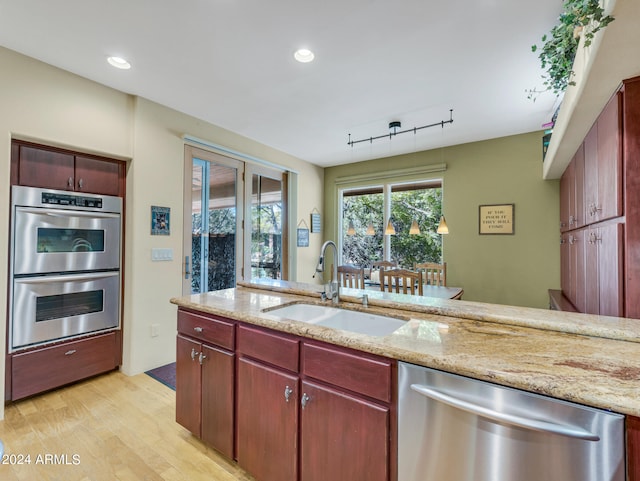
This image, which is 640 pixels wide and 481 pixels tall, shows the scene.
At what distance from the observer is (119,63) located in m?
2.37

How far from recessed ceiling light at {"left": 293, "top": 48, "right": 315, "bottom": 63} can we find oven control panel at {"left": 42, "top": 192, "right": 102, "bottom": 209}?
2.17 meters

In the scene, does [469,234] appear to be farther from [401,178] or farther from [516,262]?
[401,178]

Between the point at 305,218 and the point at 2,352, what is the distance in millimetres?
3809

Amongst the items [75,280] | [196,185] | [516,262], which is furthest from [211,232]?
[516,262]

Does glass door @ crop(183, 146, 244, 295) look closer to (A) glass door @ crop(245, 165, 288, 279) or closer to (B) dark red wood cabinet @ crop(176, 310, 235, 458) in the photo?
(A) glass door @ crop(245, 165, 288, 279)

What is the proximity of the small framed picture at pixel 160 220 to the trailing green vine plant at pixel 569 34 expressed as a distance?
3.25 metres

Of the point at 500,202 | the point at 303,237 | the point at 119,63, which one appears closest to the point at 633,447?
the point at 119,63

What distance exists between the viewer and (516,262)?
3848mm

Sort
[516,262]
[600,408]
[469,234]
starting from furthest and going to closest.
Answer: [469,234], [516,262], [600,408]

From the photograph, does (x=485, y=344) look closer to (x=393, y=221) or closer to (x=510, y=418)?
(x=510, y=418)

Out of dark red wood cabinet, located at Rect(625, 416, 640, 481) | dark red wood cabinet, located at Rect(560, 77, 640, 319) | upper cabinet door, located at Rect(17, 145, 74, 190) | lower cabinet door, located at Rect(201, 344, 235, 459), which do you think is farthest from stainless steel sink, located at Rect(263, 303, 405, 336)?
upper cabinet door, located at Rect(17, 145, 74, 190)

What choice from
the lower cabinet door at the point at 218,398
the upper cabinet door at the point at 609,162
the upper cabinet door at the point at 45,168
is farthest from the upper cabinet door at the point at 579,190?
the upper cabinet door at the point at 45,168

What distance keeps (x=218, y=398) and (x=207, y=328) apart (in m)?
0.39

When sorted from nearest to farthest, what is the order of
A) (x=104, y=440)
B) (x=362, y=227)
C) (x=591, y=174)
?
(x=104, y=440), (x=591, y=174), (x=362, y=227)
